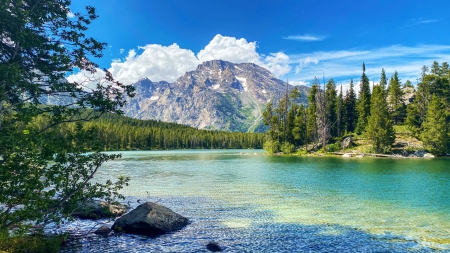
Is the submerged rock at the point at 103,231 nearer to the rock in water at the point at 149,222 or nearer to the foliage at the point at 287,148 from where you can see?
the rock in water at the point at 149,222

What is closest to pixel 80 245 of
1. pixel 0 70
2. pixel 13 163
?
pixel 13 163

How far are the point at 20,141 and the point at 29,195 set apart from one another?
2392 mm

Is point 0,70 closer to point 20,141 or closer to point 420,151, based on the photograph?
point 20,141

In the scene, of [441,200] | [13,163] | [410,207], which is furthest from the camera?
[441,200]

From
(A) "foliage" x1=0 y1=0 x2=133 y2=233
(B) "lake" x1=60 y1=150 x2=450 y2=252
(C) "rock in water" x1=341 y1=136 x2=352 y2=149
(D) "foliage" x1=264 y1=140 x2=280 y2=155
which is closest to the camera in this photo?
(A) "foliage" x1=0 y1=0 x2=133 y2=233

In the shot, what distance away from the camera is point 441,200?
28.1 meters

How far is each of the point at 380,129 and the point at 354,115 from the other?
2987 cm

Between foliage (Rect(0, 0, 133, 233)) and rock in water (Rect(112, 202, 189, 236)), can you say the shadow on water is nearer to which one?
rock in water (Rect(112, 202, 189, 236))

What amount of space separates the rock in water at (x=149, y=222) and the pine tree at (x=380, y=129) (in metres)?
94.6

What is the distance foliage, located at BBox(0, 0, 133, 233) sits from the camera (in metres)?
12.5

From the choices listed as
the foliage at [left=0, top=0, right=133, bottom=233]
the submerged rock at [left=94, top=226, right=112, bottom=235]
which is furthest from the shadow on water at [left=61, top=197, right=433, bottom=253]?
the foliage at [left=0, top=0, right=133, bottom=233]

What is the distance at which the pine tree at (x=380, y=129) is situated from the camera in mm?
98000

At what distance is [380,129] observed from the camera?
98.2 m

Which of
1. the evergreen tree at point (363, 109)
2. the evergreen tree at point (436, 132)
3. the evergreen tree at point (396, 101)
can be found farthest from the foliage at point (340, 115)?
the evergreen tree at point (436, 132)
